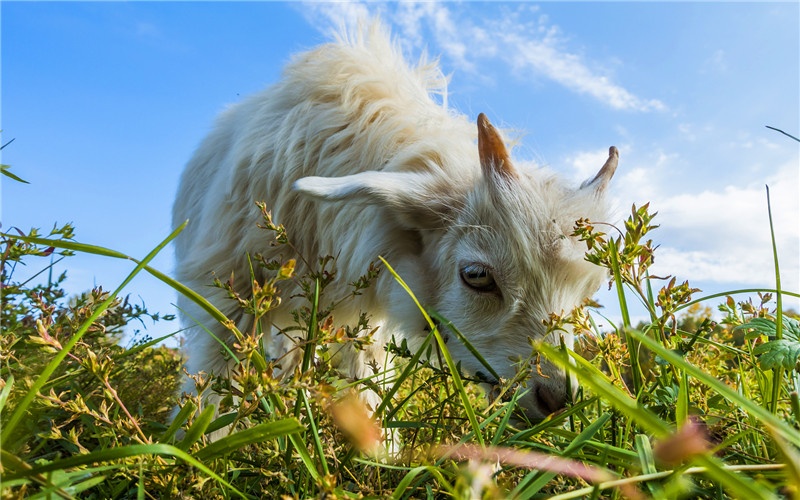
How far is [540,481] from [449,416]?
560 millimetres

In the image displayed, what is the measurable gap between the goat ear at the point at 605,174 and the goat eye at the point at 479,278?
28.1 inches

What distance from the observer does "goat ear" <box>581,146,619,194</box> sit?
105 inches

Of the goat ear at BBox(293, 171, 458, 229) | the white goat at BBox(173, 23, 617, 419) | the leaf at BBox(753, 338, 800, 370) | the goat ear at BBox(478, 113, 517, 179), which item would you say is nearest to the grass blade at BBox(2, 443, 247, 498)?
the leaf at BBox(753, 338, 800, 370)

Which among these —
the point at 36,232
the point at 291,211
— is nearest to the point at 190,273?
the point at 291,211

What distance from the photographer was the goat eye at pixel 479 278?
2402 millimetres

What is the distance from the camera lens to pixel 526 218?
239 cm

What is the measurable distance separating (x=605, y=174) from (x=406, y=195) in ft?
3.49

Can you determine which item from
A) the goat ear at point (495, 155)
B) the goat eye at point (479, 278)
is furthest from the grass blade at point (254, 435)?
the goat ear at point (495, 155)

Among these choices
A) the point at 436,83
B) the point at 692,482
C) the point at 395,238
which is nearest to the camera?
the point at 692,482

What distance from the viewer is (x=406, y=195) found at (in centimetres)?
262

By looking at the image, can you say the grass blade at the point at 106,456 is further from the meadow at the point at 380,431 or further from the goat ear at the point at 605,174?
the goat ear at the point at 605,174

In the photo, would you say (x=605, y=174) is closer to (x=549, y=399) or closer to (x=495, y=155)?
(x=495, y=155)

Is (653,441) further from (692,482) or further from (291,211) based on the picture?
(291,211)

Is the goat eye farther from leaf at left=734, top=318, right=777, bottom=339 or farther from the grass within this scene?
leaf at left=734, top=318, right=777, bottom=339
